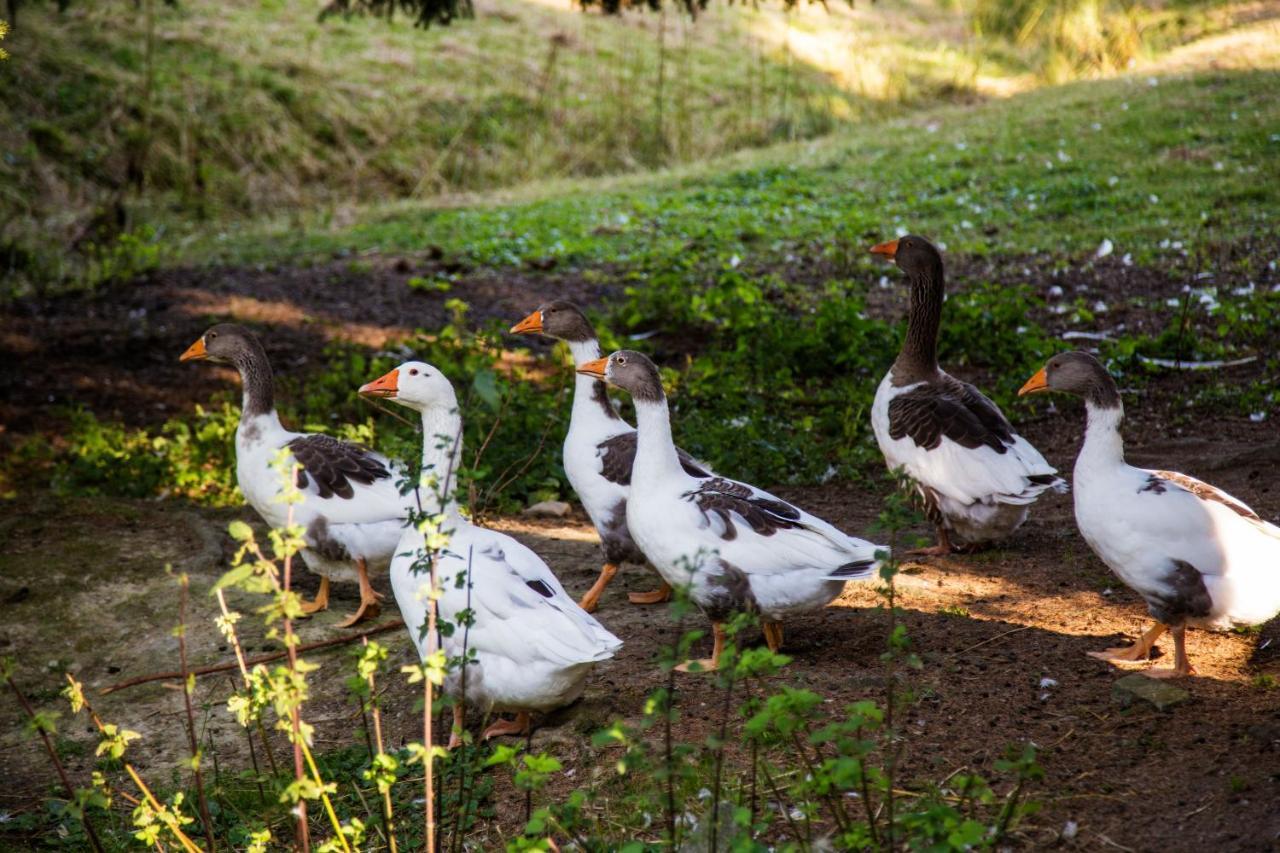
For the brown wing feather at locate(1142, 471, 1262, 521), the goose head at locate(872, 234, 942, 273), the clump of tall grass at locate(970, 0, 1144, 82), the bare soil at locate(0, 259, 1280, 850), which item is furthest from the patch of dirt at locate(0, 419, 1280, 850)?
the clump of tall grass at locate(970, 0, 1144, 82)

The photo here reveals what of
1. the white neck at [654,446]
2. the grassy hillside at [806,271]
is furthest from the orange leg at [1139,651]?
the grassy hillside at [806,271]

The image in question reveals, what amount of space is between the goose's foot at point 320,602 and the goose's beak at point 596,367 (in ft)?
5.87

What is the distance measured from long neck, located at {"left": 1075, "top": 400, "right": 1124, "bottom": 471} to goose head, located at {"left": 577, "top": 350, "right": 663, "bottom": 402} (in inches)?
70.2

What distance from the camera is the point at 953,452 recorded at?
6.04 meters

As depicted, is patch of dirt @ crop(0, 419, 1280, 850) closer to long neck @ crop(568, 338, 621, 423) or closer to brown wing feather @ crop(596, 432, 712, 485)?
brown wing feather @ crop(596, 432, 712, 485)

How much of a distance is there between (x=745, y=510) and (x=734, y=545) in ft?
0.57

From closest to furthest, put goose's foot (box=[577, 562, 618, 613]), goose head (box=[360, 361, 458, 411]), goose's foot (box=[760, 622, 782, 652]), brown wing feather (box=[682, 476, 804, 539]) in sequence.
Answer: brown wing feather (box=[682, 476, 804, 539]) → goose's foot (box=[760, 622, 782, 652]) → goose head (box=[360, 361, 458, 411]) → goose's foot (box=[577, 562, 618, 613])

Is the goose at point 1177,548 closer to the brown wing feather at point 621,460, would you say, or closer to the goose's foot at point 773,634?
the goose's foot at point 773,634

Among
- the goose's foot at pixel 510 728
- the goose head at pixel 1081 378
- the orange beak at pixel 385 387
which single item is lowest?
the goose's foot at pixel 510 728

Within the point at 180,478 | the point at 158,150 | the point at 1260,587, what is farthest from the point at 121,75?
the point at 1260,587

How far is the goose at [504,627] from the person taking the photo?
429 cm

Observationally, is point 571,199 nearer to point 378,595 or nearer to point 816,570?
point 378,595

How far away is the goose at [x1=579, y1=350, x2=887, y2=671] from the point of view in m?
4.75

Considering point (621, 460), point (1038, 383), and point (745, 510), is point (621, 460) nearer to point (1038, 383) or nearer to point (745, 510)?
point (745, 510)
